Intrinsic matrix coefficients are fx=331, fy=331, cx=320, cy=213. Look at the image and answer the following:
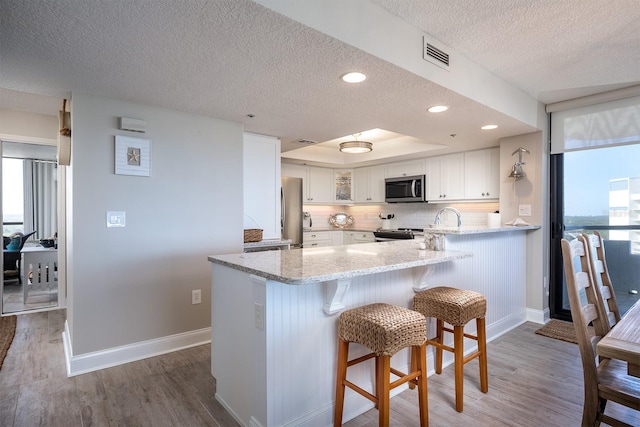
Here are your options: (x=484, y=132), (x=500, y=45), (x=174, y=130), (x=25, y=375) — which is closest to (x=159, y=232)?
(x=174, y=130)

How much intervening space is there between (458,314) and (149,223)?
242 cm

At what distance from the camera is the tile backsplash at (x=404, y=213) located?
4.98 m

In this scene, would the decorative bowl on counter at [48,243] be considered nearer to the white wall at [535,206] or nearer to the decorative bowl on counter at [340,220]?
the decorative bowl on counter at [340,220]

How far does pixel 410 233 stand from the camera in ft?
17.0

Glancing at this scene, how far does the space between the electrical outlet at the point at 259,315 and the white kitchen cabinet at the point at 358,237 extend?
177 inches

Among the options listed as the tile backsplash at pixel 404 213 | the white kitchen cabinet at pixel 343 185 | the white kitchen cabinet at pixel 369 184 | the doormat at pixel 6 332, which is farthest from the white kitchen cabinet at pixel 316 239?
the doormat at pixel 6 332

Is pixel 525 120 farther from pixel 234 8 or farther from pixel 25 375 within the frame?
pixel 25 375

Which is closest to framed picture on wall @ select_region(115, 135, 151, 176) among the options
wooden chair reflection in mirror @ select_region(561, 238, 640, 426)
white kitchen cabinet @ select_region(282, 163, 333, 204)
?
wooden chair reflection in mirror @ select_region(561, 238, 640, 426)

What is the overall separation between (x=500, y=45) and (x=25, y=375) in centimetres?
410

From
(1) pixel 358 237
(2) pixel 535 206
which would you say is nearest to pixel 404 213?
(1) pixel 358 237

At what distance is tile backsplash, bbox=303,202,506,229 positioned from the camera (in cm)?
498

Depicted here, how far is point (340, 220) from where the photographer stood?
6.69 metres

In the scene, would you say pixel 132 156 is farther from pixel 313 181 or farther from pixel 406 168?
pixel 406 168

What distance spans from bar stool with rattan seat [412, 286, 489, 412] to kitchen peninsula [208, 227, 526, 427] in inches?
6.3
